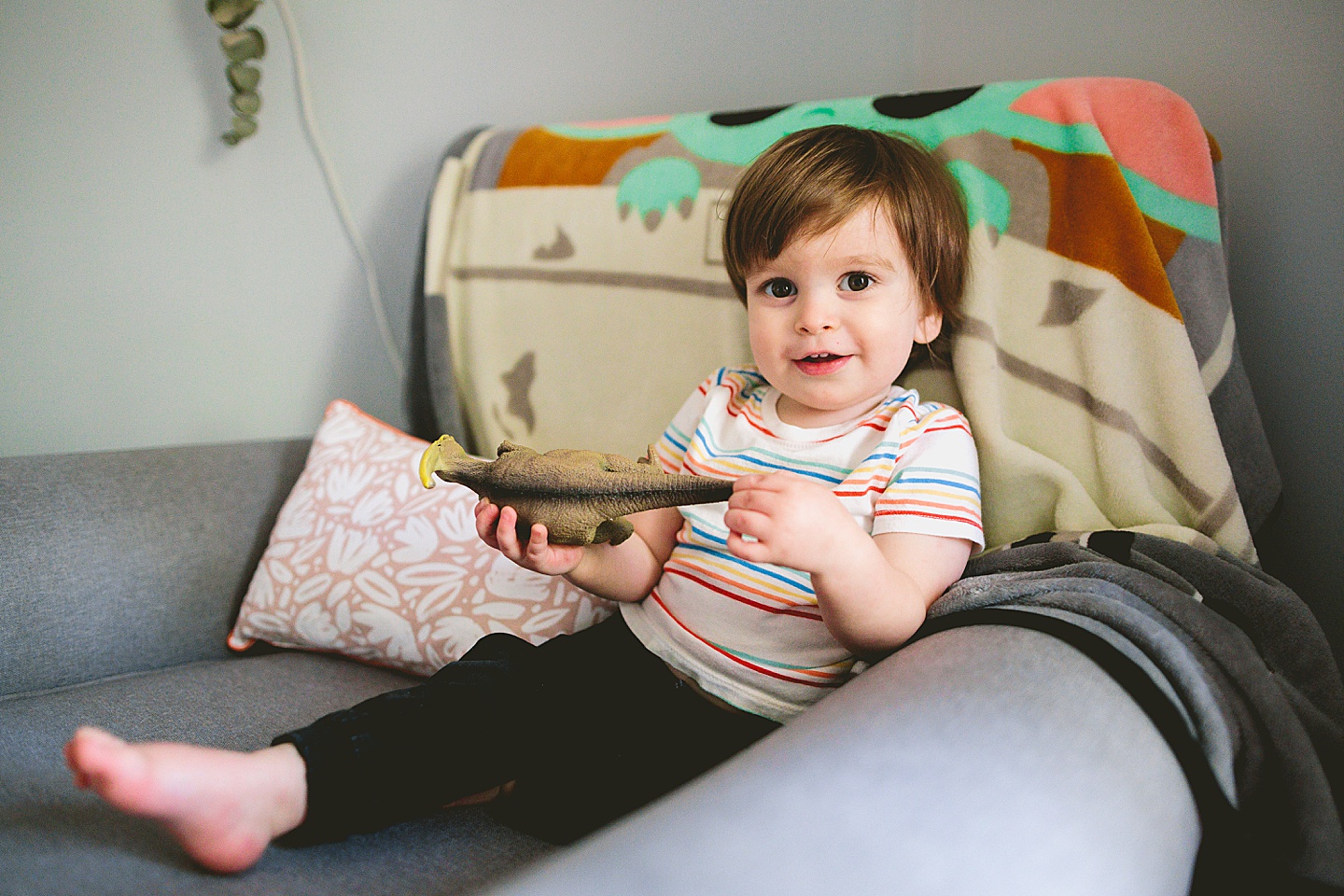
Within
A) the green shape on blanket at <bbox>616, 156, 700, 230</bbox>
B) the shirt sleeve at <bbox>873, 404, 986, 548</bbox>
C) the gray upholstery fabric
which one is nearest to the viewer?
the gray upholstery fabric

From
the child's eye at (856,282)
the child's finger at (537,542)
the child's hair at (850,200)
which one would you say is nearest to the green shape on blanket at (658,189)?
the child's hair at (850,200)

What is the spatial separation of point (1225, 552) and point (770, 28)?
1059 mm

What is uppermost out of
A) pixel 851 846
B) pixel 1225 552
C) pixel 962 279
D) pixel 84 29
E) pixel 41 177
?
pixel 84 29

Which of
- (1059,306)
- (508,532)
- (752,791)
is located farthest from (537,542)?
(1059,306)

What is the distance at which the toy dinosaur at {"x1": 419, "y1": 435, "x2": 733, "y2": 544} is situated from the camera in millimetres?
617

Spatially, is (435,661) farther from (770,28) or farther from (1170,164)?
(770,28)

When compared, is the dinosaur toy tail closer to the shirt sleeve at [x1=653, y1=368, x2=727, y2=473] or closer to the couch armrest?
the shirt sleeve at [x1=653, y1=368, x2=727, y2=473]

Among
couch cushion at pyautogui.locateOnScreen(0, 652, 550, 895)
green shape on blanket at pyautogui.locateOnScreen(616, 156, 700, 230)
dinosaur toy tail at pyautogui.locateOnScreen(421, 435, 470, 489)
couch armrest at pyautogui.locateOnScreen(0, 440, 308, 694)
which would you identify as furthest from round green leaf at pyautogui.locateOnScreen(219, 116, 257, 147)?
dinosaur toy tail at pyautogui.locateOnScreen(421, 435, 470, 489)

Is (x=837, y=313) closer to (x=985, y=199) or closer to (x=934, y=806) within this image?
(x=985, y=199)

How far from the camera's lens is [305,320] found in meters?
1.46

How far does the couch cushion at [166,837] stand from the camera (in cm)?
56

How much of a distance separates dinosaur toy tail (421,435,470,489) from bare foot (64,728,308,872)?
21 cm

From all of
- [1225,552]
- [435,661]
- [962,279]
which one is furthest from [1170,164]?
[435,661]

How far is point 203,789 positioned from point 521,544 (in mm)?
265
